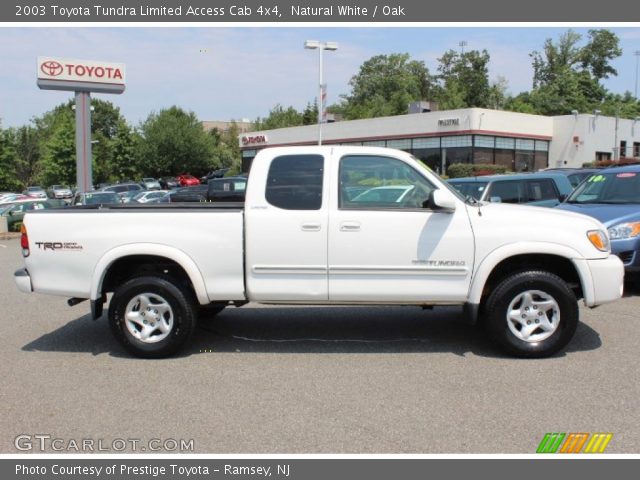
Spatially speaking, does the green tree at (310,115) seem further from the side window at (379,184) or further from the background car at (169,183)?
the side window at (379,184)

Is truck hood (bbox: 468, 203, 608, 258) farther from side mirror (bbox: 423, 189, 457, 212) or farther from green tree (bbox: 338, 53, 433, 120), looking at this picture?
green tree (bbox: 338, 53, 433, 120)

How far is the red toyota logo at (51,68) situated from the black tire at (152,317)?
104 feet

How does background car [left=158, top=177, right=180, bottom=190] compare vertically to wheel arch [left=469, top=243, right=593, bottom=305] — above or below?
above

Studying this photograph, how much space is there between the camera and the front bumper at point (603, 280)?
590cm

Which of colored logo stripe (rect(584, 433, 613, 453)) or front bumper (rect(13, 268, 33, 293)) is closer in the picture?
colored logo stripe (rect(584, 433, 613, 453))

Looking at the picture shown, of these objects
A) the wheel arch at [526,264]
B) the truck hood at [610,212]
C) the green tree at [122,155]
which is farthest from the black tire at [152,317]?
the green tree at [122,155]

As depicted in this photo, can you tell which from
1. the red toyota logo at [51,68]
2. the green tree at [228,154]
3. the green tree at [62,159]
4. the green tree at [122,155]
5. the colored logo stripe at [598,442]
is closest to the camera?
the colored logo stripe at [598,442]

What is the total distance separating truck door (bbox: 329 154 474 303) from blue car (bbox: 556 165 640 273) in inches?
139

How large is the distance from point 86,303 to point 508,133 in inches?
1563

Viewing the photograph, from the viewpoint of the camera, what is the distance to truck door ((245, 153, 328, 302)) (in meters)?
5.97

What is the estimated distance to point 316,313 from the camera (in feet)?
26.5

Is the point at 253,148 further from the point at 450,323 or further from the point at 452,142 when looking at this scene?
the point at 450,323

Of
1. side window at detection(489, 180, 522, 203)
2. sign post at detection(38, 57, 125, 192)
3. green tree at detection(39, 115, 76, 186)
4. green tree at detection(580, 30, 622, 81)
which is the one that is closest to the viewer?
side window at detection(489, 180, 522, 203)

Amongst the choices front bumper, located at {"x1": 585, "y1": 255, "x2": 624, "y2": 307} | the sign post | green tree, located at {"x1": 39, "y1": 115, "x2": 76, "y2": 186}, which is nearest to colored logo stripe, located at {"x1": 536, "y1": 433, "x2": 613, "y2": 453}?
front bumper, located at {"x1": 585, "y1": 255, "x2": 624, "y2": 307}
